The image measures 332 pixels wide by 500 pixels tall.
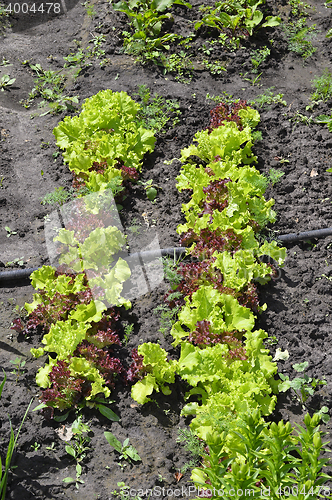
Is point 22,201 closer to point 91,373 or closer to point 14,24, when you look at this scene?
point 91,373

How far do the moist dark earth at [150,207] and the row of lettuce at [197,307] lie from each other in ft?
0.57

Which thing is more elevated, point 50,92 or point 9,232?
point 50,92

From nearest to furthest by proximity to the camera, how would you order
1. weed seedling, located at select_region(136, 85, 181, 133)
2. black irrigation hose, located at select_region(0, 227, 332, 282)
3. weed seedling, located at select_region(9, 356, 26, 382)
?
weed seedling, located at select_region(9, 356, 26, 382) < black irrigation hose, located at select_region(0, 227, 332, 282) < weed seedling, located at select_region(136, 85, 181, 133)

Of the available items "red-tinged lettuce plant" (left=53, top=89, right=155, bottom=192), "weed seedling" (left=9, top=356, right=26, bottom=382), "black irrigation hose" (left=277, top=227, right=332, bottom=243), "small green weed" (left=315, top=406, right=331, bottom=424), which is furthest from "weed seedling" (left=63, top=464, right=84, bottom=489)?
"black irrigation hose" (left=277, top=227, right=332, bottom=243)

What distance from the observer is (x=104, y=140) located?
520 cm

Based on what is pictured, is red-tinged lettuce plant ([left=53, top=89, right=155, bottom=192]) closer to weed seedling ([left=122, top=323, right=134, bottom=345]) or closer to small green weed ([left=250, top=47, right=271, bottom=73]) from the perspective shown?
weed seedling ([left=122, top=323, right=134, bottom=345])

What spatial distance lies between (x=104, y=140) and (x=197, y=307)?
224 centimetres

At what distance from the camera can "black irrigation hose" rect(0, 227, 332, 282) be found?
456 cm

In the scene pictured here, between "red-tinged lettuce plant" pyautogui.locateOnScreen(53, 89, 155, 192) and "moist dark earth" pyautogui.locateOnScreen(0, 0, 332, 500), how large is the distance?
221mm

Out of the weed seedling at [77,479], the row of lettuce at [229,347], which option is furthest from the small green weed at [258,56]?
the weed seedling at [77,479]

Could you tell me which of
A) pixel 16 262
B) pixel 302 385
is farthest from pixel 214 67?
pixel 302 385

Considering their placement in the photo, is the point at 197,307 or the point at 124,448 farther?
the point at 197,307

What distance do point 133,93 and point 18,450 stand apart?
4.32 m

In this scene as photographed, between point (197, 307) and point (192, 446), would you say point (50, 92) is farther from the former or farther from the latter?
point (192, 446)
